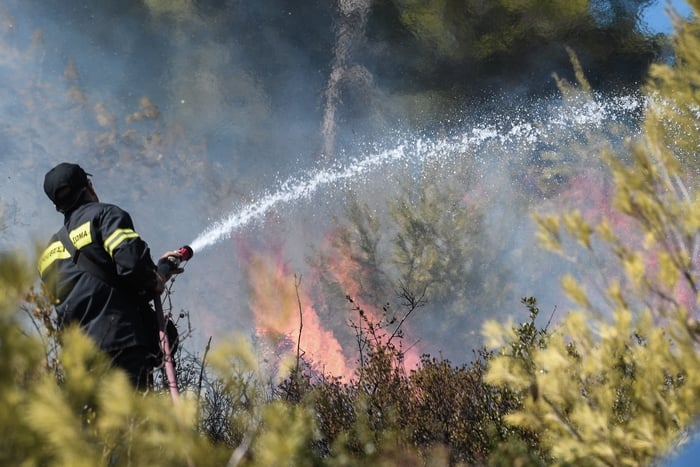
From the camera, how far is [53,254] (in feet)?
8.27

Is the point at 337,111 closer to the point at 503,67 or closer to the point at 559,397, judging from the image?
the point at 503,67

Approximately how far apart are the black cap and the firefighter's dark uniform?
0.07 m

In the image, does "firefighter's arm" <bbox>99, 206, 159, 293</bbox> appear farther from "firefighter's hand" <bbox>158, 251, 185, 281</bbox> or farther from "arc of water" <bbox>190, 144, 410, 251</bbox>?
"arc of water" <bbox>190, 144, 410, 251</bbox>

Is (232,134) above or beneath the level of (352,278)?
above

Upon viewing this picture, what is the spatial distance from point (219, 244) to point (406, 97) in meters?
4.61

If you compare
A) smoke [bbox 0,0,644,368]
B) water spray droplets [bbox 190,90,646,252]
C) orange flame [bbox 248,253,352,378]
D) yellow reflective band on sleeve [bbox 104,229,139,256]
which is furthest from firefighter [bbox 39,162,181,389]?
water spray droplets [bbox 190,90,646,252]

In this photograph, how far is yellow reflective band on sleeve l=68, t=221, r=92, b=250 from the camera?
2.42 meters

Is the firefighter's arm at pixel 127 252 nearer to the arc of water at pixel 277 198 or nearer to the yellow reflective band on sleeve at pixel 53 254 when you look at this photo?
the yellow reflective band on sleeve at pixel 53 254

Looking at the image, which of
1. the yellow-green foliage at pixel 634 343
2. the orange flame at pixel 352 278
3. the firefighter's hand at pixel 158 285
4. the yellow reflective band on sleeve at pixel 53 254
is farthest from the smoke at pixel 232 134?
the yellow-green foliage at pixel 634 343

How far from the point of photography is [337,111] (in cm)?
1313

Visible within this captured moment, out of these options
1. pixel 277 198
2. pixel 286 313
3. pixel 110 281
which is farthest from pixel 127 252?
pixel 277 198

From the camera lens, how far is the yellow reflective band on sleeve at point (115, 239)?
2354 millimetres

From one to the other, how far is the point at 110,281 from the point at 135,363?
1.01ft

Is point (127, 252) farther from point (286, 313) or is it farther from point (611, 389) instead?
point (286, 313)
